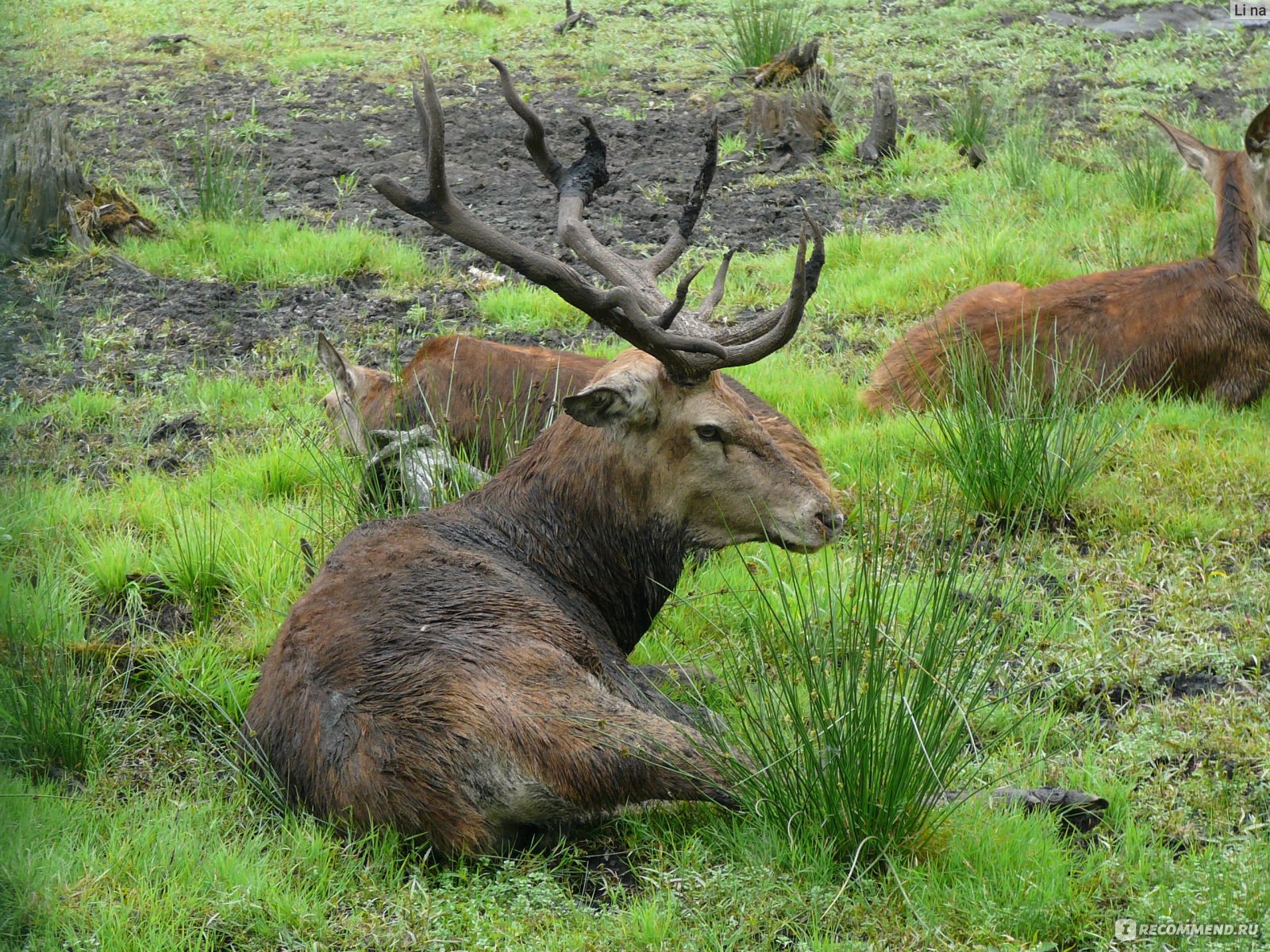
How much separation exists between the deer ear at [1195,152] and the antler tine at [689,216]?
4.25 m

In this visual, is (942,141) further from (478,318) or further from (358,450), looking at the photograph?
(358,450)

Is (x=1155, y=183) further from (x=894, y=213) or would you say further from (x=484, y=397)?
(x=484, y=397)

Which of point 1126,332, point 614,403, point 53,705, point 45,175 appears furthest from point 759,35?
point 53,705

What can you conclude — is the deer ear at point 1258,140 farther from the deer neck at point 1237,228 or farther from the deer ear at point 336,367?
the deer ear at point 336,367

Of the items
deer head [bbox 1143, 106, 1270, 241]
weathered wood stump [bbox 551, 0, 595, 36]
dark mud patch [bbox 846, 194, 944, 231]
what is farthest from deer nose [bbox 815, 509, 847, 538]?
weathered wood stump [bbox 551, 0, 595, 36]

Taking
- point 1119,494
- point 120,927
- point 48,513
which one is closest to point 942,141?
point 1119,494

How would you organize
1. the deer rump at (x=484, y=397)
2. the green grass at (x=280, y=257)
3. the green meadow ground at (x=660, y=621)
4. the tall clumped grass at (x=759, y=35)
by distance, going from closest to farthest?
1. the green meadow ground at (x=660, y=621)
2. the deer rump at (x=484, y=397)
3. the green grass at (x=280, y=257)
4. the tall clumped grass at (x=759, y=35)

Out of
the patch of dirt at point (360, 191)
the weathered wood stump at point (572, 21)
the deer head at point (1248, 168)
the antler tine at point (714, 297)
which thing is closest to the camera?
the antler tine at point (714, 297)

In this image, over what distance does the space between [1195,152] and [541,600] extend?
6.02m

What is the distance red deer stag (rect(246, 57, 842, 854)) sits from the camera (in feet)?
13.3

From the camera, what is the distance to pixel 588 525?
16.5 ft

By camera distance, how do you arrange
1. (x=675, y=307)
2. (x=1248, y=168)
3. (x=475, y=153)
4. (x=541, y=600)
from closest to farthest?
1. (x=541, y=600)
2. (x=675, y=307)
3. (x=1248, y=168)
4. (x=475, y=153)

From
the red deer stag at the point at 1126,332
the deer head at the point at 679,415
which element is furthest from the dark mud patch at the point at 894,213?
the deer head at the point at 679,415

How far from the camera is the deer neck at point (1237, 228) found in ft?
26.2
